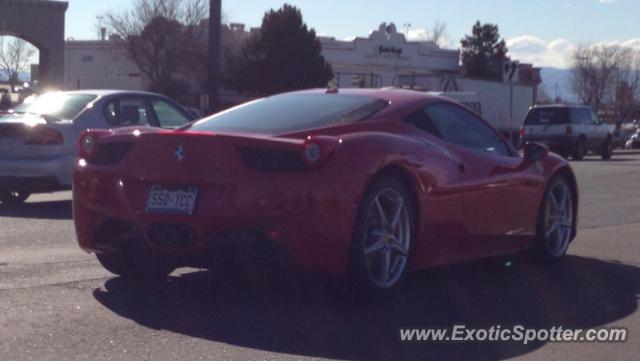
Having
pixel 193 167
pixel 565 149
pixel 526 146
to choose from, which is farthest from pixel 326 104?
pixel 565 149

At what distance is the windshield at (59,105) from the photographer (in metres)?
13.1

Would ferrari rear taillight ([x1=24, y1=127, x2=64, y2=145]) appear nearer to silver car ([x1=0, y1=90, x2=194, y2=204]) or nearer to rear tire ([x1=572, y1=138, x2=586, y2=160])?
silver car ([x1=0, y1=90, x2=194, y2=204])

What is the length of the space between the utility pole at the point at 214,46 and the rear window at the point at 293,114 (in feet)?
69.7

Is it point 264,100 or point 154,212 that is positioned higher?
point 264,100

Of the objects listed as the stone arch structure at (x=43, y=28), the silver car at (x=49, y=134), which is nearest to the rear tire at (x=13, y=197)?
the silver car at (x=49, y=134)

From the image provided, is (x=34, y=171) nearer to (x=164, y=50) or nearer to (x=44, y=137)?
(x=44, y=137)

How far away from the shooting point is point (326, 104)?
7652 mm

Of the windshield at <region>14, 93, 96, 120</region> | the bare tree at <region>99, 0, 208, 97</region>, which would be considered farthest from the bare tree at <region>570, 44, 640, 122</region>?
the windshield at <region>14, 93, 96, 120</region>

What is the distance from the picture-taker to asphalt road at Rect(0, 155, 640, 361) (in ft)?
19.2

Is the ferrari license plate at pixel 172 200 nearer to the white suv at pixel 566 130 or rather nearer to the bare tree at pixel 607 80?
the white suv at pixel 566 130

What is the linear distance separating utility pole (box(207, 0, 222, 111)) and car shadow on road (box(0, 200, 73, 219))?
618 inches

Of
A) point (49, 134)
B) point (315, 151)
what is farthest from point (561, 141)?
point (315, 151)

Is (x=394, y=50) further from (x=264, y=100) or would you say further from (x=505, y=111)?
(x=264, y=100)

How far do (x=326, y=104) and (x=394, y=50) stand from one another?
57700 mm
